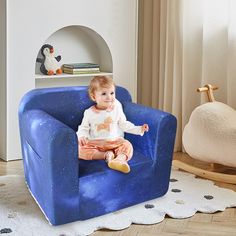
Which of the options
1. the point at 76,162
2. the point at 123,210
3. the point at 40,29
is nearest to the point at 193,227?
the point at 123,210

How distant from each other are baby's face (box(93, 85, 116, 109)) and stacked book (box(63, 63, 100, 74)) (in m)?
1.05

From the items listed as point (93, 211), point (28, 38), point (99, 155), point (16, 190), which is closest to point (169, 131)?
point (99, 155)

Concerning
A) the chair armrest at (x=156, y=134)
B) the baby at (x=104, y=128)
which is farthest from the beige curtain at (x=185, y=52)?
the baby at (x=104, y=128)

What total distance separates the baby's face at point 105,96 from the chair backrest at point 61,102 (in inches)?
6.5

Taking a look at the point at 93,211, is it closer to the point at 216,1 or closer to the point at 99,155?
the point at 99,155

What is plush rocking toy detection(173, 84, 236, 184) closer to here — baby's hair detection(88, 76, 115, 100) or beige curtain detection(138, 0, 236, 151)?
beige curtain detection(138, 0, 236, 151)

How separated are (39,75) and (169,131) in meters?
1.38

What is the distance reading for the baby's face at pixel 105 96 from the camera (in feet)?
9.88

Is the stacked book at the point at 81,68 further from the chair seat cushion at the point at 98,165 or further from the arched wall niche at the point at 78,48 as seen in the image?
the chair seat cushion at the point at 98,165

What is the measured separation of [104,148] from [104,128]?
12 cm

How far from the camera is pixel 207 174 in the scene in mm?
3510

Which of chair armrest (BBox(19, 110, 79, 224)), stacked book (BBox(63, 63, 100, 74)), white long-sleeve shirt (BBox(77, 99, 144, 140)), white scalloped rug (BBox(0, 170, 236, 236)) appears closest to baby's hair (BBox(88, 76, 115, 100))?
white long-sleeve shirt (BBox(77, 99, 144, 140))

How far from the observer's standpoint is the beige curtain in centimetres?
392

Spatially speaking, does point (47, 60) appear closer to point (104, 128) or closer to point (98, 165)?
point (104, 128)
